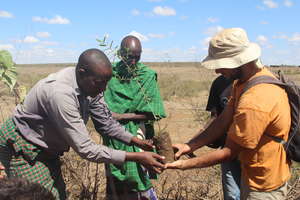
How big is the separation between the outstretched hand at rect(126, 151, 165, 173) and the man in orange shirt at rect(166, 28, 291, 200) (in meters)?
0.40

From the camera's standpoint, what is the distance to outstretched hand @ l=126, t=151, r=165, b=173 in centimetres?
242

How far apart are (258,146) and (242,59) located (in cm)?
50

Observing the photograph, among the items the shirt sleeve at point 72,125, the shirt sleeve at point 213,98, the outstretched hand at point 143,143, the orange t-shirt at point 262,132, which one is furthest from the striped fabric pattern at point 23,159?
the shirt sleeve at point 213,98

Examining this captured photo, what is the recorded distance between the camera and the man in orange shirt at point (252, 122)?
1836 millimetres

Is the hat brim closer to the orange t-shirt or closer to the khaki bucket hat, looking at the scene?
the khaki bucket hat

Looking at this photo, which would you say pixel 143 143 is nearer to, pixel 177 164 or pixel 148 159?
pixel 148 159

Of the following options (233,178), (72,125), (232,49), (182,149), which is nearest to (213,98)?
(182,149)

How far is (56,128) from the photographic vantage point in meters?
2.29

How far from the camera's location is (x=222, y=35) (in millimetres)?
2021

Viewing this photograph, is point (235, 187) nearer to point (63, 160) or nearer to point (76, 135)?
point (76, 135)

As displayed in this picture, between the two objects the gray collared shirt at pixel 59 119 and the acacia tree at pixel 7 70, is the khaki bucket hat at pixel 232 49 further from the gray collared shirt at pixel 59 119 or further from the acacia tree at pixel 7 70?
the acacia tree at pixel 7 70

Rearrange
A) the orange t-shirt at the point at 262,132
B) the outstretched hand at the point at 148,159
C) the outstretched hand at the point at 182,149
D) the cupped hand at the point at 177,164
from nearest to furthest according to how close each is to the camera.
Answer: the orange t-shirt at the point at 262,132 → the cupped hand at the point at 177,164 → the outstretched hand at the point at 148,159 → the outstretched hand at the point at 182,149

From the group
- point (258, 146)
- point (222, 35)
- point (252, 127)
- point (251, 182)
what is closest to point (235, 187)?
point (251, 182)

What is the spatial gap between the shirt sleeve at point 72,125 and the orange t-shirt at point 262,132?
0.86m
